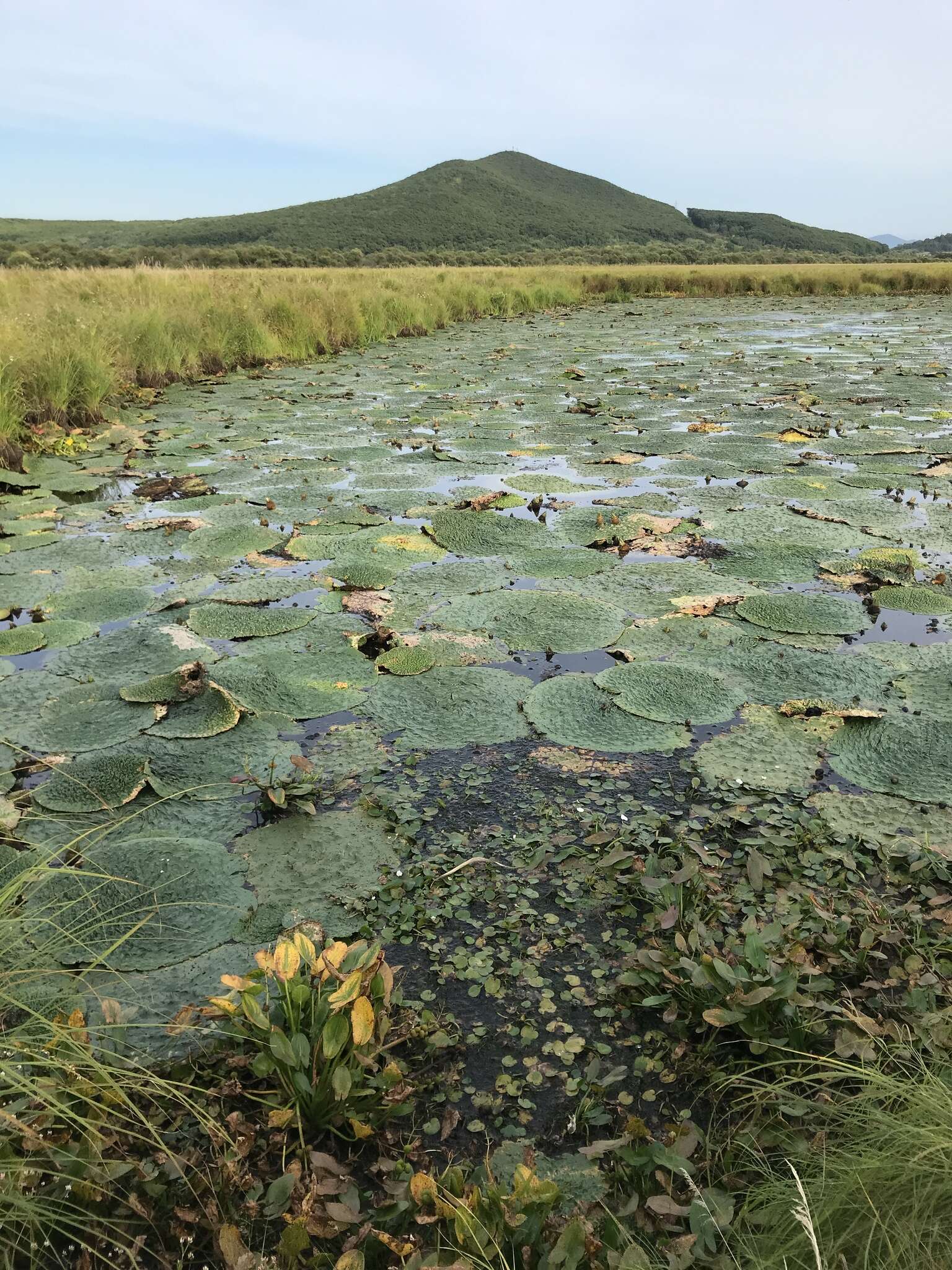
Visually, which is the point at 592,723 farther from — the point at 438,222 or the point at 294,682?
the point at 438,222

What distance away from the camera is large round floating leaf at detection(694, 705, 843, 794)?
2.07 metres

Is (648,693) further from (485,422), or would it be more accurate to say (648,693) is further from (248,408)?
(248,408)

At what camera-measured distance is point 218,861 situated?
5.97 feet

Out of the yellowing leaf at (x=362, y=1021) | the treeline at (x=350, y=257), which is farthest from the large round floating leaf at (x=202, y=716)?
the treeline at (x=350, y=257)

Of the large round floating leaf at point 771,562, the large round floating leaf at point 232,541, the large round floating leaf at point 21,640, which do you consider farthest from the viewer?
the large round floating leaf at point 232,541

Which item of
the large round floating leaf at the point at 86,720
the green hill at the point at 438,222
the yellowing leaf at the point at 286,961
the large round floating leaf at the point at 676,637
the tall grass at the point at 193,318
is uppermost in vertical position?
the green hill at the point at 438,222

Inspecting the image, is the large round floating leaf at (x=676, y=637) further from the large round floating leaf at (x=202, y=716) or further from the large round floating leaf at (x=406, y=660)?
the large round floating leaf at (x=202, y=716)

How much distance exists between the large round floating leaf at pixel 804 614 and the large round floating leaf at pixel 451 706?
0.98 metres

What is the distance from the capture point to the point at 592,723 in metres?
2.35

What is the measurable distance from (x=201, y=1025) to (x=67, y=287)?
35.8 ft

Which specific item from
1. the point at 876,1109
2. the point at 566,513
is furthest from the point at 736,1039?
the point at 566,513

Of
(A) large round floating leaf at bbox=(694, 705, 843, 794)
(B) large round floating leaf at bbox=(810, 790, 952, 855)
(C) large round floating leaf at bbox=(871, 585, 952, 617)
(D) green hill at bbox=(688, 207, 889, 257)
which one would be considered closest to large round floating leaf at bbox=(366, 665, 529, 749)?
(A) large round floating leaf at bbox=(694, 705, 843, 794)

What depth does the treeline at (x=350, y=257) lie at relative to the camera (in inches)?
1094

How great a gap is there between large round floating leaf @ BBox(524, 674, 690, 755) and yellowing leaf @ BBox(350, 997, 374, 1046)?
3.66 ft
